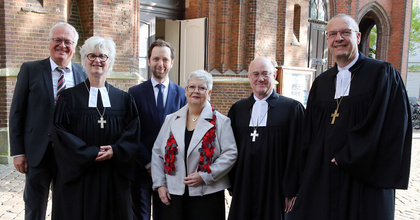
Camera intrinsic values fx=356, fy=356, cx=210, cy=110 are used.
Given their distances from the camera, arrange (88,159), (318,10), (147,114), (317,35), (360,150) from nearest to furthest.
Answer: (360,150) < (88,159) < (147,114) < (317,35) < (318,10)

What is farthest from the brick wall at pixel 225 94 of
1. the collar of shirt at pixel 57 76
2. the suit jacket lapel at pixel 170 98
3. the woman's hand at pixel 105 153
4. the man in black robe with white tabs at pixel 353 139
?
the woman's hand at pixel 105 153

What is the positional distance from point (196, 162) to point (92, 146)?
823mm

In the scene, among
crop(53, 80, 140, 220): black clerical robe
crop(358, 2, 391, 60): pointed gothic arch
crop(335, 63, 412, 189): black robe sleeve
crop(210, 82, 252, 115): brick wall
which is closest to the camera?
crop(335, 63, 412, 189): black robe sleeve

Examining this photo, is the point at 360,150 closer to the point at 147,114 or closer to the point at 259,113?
the point at 259,113

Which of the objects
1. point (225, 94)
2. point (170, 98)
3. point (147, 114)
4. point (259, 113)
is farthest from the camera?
point (225, 94)

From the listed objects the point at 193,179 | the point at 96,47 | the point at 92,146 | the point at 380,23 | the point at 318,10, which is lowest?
the point at 193,179

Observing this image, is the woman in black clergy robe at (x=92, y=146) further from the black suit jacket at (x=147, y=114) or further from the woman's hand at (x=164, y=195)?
the black suit jacket at (x=147, y=114)

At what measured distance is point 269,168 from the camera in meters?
3.01

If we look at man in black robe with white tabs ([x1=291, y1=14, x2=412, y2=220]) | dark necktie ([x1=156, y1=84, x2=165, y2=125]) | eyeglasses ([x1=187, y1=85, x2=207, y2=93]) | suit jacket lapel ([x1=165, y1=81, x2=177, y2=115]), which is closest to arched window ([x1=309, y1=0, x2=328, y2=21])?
suit jacket lapel ([x1=165, y1=81, x2=177, y2=115])

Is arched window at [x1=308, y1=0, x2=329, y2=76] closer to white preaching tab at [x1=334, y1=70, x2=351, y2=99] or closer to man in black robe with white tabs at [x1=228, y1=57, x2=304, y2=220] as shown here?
man in black robe with white tabs at [x1=228, y1=57, x2=304, y2=220]

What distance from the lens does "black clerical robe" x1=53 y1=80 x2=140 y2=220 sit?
2.73 metres

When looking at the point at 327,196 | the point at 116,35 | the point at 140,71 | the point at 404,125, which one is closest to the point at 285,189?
the point at 327,196

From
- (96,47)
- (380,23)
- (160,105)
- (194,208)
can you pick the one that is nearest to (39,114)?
(96,47)

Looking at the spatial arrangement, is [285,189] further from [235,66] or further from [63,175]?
[235,66]
